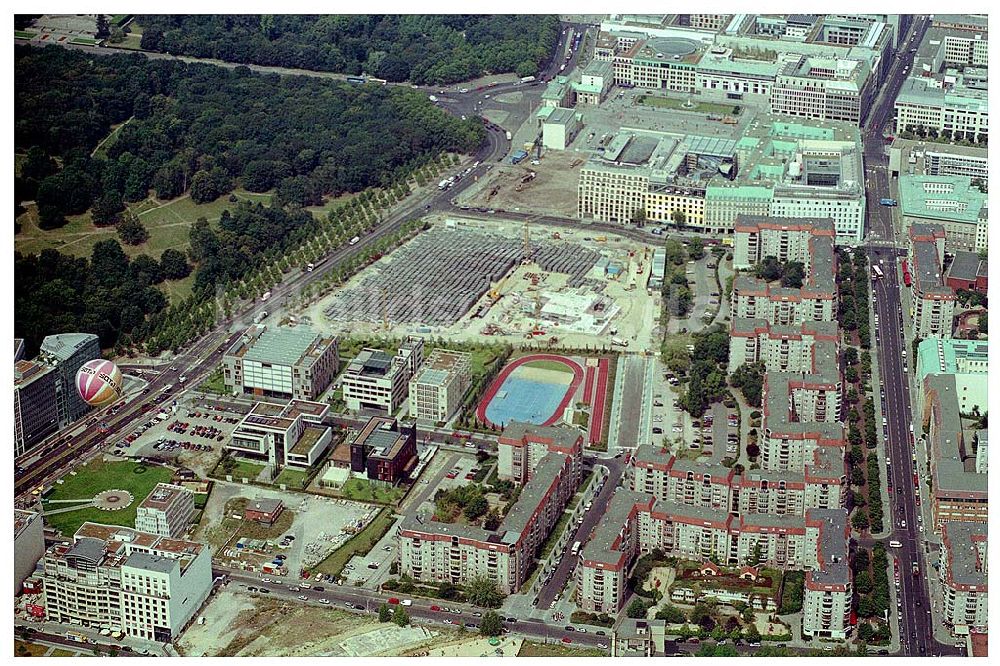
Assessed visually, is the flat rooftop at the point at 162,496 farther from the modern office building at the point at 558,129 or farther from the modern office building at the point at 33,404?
the modern office building at the point at 558,129

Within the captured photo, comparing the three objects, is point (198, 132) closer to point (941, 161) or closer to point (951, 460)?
point (941, 161)

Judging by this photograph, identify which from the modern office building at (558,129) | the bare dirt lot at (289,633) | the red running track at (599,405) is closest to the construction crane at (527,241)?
the modern office building at (558,129)

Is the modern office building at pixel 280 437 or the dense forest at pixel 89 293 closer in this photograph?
the modern office building at pixel 280 437

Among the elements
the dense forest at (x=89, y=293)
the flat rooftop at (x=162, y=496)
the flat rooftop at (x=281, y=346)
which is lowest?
the flat rooftop at (x=162, y=496)

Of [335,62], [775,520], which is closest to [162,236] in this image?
[335,62]

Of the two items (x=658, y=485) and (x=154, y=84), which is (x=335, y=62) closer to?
(x=154, y=84)
